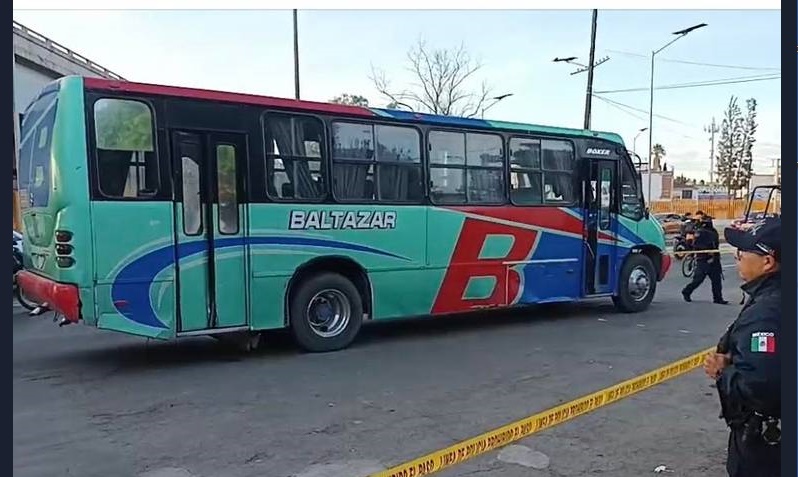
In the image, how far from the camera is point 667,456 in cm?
471

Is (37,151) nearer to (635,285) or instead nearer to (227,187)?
(227,187)

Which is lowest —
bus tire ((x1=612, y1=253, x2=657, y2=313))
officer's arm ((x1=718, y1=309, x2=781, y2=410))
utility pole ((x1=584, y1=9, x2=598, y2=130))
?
bus tire ((x1=612, y1=253, x2=657, y2=313))

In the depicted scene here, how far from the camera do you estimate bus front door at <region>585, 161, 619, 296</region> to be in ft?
34.8

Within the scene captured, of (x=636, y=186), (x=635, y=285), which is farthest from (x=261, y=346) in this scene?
(x=636, y=186)

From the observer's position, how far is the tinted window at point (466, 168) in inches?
358

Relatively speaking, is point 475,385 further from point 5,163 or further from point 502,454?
point 5,163

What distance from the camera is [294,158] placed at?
7961mm

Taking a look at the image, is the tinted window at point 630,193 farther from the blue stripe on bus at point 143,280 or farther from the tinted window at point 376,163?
the blue stripe on bus at point 143,280

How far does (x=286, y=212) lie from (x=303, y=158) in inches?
26.1

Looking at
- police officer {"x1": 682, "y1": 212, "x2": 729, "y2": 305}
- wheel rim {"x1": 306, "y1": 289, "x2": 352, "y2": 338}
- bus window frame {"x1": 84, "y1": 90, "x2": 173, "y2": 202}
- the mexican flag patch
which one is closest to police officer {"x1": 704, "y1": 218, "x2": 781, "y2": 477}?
the mexican flag patch

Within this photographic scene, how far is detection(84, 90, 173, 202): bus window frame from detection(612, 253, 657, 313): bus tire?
7062mm

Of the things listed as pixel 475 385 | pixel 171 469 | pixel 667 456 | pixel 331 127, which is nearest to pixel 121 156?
pixel 331 127

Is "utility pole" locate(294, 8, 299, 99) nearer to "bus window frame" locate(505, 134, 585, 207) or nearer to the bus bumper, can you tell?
"bus window frame" locate(505, 134, 585, 207)

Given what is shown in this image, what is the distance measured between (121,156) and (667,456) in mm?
5459
